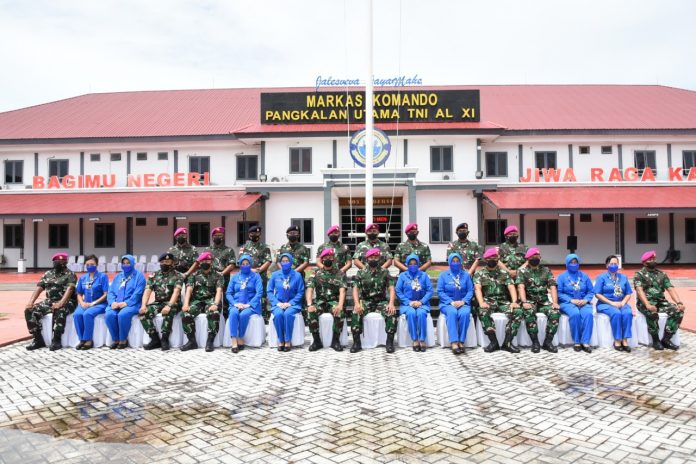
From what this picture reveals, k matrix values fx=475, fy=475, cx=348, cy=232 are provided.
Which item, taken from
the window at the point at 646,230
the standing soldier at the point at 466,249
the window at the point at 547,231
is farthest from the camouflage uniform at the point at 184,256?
the window at the point at 646,230

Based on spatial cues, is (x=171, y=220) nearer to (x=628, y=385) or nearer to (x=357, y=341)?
(x=357, y=341)

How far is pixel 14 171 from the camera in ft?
83.7

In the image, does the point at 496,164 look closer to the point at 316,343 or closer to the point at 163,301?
the point at 316,343

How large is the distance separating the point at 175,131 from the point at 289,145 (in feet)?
21.3

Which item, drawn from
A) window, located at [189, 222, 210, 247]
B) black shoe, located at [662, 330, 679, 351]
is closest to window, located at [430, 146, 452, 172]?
window, located at [189, 222, 210, 247]

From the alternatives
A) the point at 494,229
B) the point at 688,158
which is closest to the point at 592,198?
the point at 494,229

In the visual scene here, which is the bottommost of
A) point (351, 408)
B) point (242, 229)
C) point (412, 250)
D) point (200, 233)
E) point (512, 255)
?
point (351, 408)

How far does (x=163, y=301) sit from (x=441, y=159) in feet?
57.7

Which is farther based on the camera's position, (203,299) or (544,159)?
(544,159)

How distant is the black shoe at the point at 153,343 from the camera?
8070 millimetres

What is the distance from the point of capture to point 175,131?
25.1 metres

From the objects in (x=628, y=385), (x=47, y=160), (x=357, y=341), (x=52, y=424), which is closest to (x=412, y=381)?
(x=357, y=341)

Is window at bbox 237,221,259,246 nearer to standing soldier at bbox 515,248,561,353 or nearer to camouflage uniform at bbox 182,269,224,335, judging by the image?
camouflage uniform at bbox 182,269,224,335

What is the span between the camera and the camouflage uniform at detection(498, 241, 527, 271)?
9.02m
